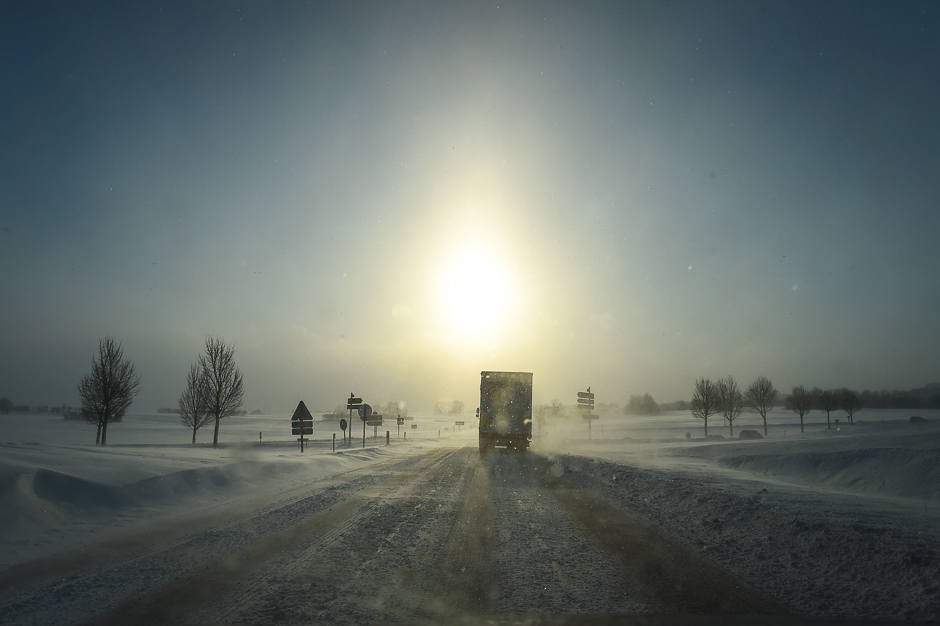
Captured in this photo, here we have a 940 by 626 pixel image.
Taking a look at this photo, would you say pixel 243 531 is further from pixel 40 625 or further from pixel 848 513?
pixel 848 513

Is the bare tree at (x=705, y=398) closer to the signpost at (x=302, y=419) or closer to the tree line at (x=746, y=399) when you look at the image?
the tree line at (x=746, y=399)

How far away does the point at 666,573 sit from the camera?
19.2 feet

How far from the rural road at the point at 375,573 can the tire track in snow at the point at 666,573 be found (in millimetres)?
24

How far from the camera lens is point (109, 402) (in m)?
33.8

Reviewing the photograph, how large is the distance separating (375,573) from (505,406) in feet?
76.6

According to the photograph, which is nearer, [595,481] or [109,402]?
[595,481]

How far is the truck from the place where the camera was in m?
28.7

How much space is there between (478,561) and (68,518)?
824cm

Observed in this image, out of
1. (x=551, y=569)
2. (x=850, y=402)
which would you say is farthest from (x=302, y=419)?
(x=850, y=402)

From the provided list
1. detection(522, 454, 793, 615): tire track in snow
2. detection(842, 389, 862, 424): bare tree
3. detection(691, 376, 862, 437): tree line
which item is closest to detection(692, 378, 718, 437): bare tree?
detection(691, 376, 862, 437): tree line

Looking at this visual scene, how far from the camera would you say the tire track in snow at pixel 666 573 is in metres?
4.72

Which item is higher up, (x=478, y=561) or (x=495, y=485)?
(x=478, y=561)

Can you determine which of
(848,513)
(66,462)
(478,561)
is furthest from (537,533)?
(66,462)

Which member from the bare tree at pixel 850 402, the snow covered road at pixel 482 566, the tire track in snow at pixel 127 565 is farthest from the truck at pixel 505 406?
the bare tree at pixel 850 402
